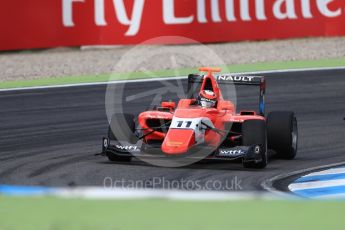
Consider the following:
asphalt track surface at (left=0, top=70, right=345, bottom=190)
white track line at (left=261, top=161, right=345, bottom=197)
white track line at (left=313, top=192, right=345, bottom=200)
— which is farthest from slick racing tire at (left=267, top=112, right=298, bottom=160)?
white track line at (left=313, top=192, right=345, bottom=200)

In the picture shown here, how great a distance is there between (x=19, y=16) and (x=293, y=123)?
30.8 ft

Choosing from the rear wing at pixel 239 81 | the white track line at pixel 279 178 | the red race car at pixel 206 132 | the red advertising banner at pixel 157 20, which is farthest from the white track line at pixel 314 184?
the red advertising banner at pixel 157 20

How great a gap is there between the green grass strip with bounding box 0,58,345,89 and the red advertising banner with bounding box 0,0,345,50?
112 centimetres

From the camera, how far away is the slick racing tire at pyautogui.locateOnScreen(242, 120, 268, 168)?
10844 mm

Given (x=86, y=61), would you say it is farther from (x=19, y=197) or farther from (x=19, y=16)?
(x=19, y=197)

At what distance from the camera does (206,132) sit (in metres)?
11.1

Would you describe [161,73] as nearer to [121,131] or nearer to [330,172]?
[121,131]

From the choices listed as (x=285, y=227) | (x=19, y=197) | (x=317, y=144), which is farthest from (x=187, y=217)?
(x=317, y=144)

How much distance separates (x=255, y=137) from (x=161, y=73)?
905 centimetres

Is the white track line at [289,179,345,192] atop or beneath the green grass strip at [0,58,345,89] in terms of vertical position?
beneath

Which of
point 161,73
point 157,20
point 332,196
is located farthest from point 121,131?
point 157,20

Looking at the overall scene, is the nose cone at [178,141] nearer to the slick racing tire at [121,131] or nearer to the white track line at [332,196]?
the slick racing tire at [121,131]

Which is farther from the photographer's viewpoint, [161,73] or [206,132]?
[161,73]

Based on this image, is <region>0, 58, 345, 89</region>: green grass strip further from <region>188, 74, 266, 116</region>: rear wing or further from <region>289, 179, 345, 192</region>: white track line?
<region>289, 179, 345, 192</region>: white track line
